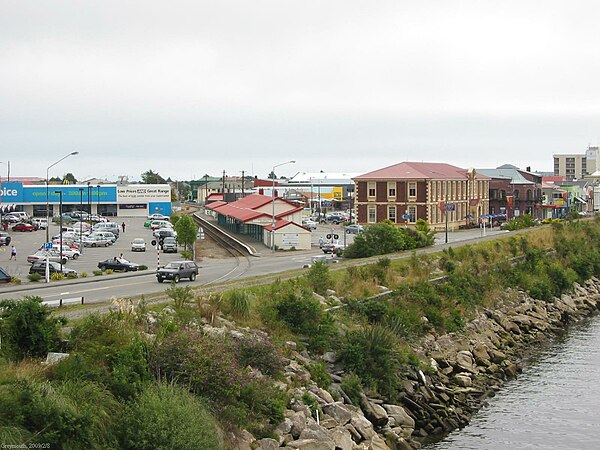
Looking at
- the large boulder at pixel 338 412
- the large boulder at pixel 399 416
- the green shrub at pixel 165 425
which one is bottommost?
the large boulder at pixel 399 416

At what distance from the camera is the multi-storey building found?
330 ft

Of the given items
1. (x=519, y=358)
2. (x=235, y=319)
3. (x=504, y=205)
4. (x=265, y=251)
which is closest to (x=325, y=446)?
(x=235, y=319)

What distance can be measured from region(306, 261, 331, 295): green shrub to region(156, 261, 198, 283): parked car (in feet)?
29.4

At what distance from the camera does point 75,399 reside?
20.6m

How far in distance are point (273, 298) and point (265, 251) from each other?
41179 millimetres

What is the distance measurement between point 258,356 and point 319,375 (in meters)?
3.37

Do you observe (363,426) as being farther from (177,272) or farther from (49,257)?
(49,257)

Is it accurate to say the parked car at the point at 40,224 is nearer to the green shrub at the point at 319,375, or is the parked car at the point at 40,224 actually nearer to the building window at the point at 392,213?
the building window at the point at 392,213

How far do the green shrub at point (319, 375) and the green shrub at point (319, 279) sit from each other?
405 inches

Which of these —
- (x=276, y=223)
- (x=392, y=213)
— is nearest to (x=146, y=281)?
(x=276, y=223)

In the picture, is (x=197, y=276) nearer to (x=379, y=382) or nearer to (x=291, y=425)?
(x=379, y=382)

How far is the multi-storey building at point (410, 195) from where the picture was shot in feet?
330

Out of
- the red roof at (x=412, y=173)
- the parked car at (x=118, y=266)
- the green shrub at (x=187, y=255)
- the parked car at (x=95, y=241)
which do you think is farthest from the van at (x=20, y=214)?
the parked car at (x=118, y=266)

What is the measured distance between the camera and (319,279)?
41.5m
